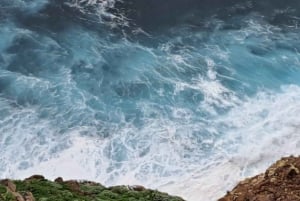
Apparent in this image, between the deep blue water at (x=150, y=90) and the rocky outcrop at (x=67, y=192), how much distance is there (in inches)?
335

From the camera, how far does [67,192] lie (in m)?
16.4

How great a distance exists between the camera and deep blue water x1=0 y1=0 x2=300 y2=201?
2783 cm

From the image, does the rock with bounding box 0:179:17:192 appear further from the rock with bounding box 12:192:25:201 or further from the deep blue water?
the deep blue water

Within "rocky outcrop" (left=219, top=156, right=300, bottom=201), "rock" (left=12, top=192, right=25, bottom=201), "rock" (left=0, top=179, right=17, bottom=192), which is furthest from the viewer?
"rock" (left=0, top=179, right=17, bottom=192)

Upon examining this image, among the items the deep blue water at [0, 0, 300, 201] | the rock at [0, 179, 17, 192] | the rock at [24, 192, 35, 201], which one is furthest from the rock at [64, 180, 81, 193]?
the deep blue water at [0, 0, 300, 201]

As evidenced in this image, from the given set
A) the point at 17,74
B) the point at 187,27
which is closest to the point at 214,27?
the point at 187,27

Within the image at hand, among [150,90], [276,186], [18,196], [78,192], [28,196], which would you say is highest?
[276,186]

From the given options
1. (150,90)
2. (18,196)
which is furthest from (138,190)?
(150,90)

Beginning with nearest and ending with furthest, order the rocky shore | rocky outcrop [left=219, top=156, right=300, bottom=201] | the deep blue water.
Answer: rocky outcrop [left=219, top=156, right=300, bottom=201]
the rocky shore
the deep blue water

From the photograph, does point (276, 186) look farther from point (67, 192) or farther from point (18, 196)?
point (18, 196)

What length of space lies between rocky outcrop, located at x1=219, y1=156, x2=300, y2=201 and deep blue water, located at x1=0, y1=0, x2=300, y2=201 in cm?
1106

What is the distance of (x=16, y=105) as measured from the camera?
30.9 meters

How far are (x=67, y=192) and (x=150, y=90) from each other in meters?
16.6

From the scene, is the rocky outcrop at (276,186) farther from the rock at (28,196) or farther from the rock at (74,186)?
the rock at (28,196)
